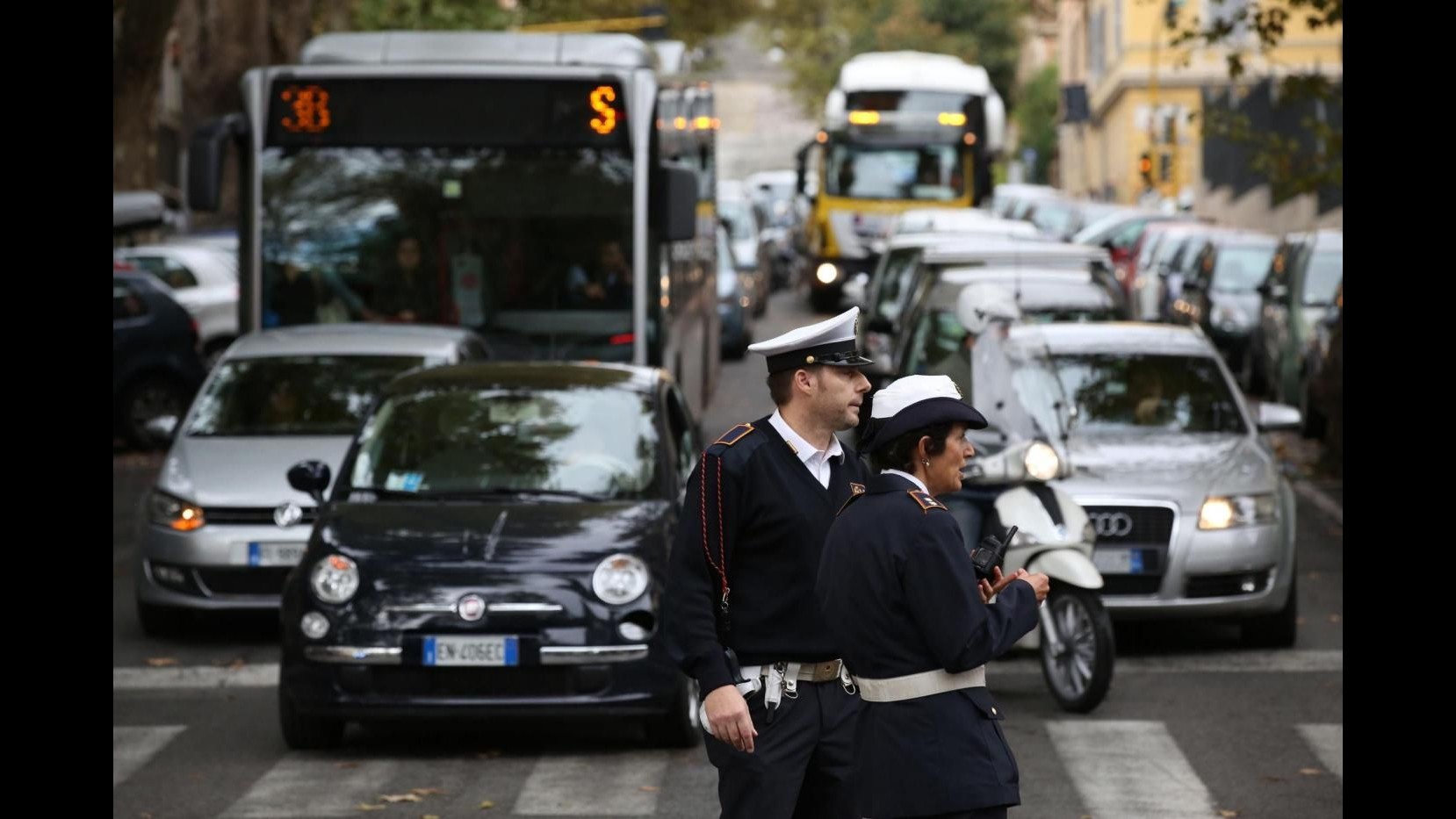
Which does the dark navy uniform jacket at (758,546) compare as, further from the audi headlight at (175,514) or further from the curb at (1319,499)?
the curb at (1319,499)

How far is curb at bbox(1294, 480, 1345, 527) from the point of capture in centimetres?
1859

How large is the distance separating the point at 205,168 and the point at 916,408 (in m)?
10.0

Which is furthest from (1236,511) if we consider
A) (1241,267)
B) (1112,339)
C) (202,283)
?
(202,283)

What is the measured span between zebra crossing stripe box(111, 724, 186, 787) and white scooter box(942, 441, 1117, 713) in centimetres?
363

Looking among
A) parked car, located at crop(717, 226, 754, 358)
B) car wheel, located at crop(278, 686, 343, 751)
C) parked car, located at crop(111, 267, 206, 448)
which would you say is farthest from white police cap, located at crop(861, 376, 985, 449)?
parked car, located at crop(717, 226, 754, 358)

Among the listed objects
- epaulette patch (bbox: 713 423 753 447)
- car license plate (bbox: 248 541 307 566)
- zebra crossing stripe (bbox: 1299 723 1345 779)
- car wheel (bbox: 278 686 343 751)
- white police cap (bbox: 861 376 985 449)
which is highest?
white police cap (bbox: 861 376 985 449)

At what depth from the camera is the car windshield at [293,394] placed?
1381cm

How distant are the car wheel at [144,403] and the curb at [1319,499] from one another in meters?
10.2

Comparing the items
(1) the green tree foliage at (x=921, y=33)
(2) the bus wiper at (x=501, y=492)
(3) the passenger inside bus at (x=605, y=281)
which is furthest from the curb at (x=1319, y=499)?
(1) the green tree foliage at (x=921, y=33)

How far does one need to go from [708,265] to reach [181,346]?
4941 millimetres

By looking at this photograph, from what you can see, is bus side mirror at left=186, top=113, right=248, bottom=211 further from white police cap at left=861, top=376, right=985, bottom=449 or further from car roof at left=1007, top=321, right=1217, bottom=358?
white police cap at left=861, top=376, right=985, bottom=449

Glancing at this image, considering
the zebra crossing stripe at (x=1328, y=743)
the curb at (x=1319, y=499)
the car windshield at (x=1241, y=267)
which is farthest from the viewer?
the car windshield at (x=1241, y=267)
